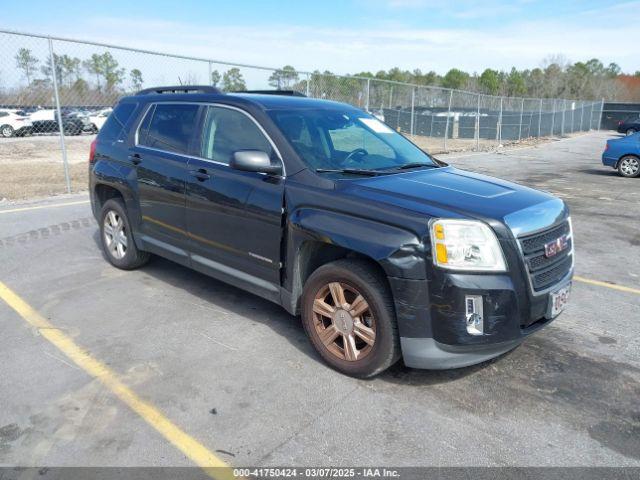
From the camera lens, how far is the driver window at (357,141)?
415 cm

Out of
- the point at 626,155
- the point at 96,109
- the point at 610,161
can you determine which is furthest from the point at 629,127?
the point at 96,109

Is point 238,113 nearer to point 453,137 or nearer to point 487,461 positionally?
point 487,461

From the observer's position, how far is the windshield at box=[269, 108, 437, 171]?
387 cm

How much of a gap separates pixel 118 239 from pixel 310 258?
2.77 metres

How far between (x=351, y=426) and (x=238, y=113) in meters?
2.51

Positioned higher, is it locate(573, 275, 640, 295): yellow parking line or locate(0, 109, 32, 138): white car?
locate(0, 109, 32, 138): white car

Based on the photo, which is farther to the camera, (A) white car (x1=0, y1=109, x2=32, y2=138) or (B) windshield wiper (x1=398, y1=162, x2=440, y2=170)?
(A) white car (x1=0, y1=109, x2=32, y2=138)

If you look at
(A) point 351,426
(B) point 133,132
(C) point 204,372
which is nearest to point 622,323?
(A) point 351,426

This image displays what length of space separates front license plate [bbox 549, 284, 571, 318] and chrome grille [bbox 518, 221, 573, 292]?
0.24 feet

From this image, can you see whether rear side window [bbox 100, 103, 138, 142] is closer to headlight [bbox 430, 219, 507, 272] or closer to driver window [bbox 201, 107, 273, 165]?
driver window [bbox 201, 107, 273, 165]

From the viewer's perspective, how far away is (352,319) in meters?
3.37

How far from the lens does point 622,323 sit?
442 centimetres

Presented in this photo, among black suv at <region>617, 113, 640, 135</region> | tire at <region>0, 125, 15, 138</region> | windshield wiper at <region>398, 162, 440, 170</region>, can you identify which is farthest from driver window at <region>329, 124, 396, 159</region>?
black suv at <region>617, 113, 640, 135</region>

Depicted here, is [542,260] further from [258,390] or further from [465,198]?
[258,390]
